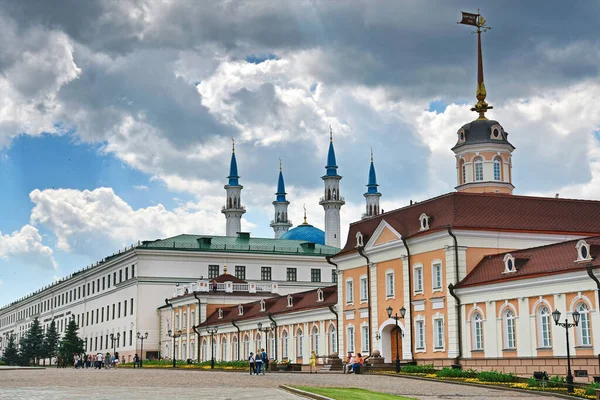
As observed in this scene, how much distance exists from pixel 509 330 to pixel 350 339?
16054mm

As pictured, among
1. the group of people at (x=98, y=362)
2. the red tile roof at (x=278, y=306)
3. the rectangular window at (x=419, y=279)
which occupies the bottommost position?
the group of people at (x=98, y=362)

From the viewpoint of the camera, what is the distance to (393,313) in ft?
172

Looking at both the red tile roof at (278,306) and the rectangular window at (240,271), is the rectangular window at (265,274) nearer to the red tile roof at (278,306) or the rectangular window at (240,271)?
the rectangular window at (240,271)

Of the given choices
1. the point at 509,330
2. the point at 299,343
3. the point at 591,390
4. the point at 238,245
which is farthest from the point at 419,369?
→ the point at 238,245

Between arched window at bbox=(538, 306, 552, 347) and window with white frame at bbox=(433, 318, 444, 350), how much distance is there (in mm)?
7847

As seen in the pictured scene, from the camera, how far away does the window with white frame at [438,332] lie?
4831 centimetres

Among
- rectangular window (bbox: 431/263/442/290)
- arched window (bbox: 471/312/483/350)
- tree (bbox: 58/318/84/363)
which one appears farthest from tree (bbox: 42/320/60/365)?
arched window (bbox: 471/312/483/350)

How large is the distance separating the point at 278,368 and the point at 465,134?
19.0 m

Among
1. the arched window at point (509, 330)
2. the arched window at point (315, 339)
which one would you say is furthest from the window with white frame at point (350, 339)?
the arched window at point (509, 330)

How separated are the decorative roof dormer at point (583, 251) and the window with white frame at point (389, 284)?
51.1 ft

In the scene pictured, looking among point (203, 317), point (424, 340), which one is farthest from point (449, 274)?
point (203, 317)

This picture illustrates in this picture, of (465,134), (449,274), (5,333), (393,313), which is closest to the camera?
(449,274)

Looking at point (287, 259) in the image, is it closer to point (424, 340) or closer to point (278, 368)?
point (278, 368)

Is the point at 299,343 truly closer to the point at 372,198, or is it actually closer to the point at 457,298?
the point at 457,298
